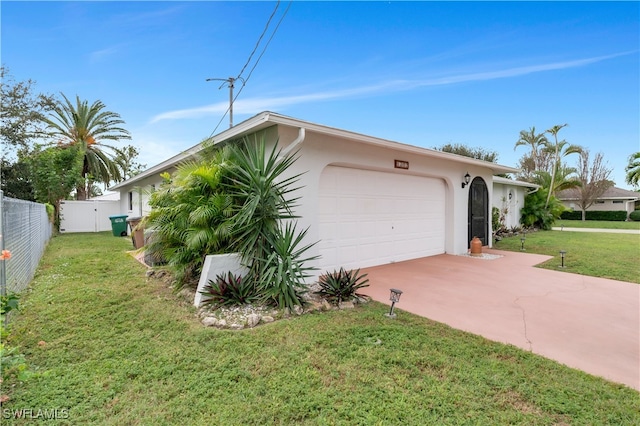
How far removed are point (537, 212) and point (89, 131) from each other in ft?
87.0

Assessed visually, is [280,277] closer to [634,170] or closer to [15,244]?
[15,244]

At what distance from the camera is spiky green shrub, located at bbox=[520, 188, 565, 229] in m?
17.0

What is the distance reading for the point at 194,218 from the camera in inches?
188

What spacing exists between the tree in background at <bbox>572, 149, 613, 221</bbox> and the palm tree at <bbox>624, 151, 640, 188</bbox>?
3445 millimetres

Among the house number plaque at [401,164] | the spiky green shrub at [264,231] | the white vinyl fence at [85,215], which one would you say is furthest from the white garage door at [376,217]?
the white vinyl fence at [85,215]

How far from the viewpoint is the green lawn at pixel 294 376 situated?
2.24 metres

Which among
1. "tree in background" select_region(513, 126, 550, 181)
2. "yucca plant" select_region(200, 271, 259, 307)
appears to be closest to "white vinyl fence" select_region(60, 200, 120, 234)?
"yucca plant" select_region(200, 271, 259, 307)

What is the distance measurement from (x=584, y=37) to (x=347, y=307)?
10.2m

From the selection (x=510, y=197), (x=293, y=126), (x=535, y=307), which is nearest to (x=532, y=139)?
(x=510, y=197)

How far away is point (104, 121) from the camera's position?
63.6ft

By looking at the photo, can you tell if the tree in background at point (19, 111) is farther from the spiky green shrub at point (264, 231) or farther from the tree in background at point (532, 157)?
the tree in background at point (532, 157)

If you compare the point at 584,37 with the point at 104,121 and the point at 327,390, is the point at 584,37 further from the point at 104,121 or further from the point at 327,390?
the point at 104,121

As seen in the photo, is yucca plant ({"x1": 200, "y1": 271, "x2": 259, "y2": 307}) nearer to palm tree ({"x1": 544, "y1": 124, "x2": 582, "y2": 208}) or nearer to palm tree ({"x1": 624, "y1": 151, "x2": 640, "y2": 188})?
palm tree ({"x1": 544, "y1": 124, "x2": 582, "y2": 208})

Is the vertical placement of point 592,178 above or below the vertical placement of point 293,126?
above
